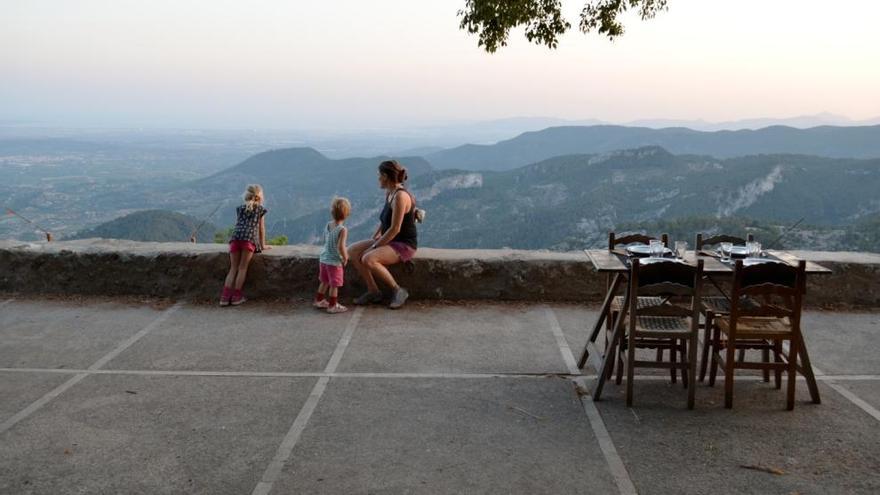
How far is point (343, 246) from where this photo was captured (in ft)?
24.2

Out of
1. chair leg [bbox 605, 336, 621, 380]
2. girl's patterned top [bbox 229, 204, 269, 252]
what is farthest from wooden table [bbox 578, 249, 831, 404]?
girl's patterned top [bbox 229, 204, 269, 252]

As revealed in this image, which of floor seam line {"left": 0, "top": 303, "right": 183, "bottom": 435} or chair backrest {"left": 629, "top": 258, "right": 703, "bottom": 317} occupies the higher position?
chair backrest {"left": 629, "top": 258, "right": 703, "bottom": 317}

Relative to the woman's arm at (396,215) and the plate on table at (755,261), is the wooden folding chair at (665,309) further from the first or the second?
the woman's arm at (396,215)

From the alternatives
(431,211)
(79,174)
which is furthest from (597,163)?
(79,174)

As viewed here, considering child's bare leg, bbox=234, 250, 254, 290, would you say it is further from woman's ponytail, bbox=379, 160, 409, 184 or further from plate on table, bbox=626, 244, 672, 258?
plate on table, bbox=626, 244, 672, 258

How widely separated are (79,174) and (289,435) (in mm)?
164910

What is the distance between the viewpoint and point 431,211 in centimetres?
8219

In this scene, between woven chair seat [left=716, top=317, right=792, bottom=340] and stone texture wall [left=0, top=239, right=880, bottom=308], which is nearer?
woven chair seat [left=716, top=317, right=792, bottom=340]

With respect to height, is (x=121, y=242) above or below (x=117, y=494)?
above

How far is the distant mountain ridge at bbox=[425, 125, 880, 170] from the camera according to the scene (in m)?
132

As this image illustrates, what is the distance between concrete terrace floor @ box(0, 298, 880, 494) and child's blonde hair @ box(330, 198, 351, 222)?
1059mm

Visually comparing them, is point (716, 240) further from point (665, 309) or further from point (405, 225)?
point (405, 225)

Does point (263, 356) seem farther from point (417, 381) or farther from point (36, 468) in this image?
point (36, 468)

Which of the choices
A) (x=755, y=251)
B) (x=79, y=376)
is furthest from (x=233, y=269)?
(x=755, y=251)
